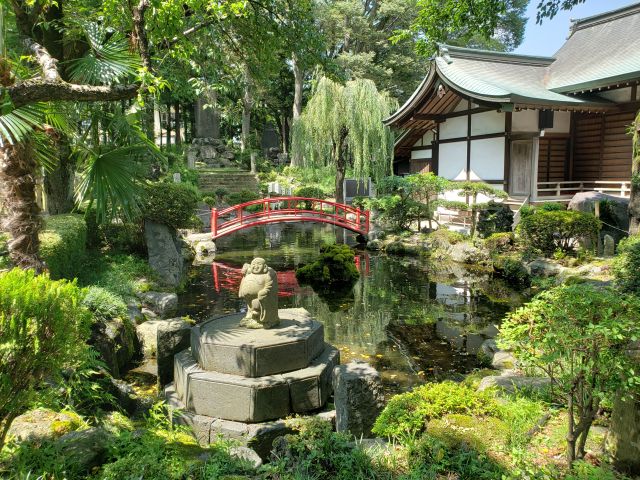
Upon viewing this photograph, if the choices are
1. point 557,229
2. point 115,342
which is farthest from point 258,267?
point 557,229

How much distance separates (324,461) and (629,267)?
651 cm

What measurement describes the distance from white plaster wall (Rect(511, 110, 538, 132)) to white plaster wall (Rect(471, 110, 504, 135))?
1.49 feet

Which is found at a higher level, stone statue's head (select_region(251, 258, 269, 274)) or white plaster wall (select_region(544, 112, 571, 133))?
white plaster wall (select_region(544, 112, 571, 133))

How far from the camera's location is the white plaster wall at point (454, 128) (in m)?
19.0

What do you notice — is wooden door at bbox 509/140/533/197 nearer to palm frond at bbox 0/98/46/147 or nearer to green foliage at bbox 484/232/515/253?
green foliage at bbox 484/232/515/253

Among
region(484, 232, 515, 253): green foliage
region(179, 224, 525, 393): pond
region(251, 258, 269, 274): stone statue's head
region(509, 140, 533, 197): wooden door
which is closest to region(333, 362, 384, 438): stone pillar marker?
region(251, 258, 269, 274): stone statue's head

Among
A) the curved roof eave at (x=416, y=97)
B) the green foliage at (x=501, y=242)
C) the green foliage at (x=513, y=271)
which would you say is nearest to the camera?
the green foliage at (x=513, y=271)

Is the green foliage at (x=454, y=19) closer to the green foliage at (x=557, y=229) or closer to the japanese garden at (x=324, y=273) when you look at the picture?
the japanese garden at (x=324, y=273)

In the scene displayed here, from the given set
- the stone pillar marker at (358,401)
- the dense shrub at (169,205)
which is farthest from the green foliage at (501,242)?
the stone pillar marker at (358,401)

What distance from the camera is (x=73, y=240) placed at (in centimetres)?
815

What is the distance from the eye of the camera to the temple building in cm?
1631

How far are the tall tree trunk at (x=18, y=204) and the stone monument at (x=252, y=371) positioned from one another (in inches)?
90.9

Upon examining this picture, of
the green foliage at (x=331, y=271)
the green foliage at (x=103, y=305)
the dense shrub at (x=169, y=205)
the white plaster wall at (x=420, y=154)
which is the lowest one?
the green foliage at (x=331, y=271)

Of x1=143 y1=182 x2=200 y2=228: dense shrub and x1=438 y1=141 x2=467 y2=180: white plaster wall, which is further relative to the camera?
x1=438 y1=141 x2=467 y2=180: white plaster wall
